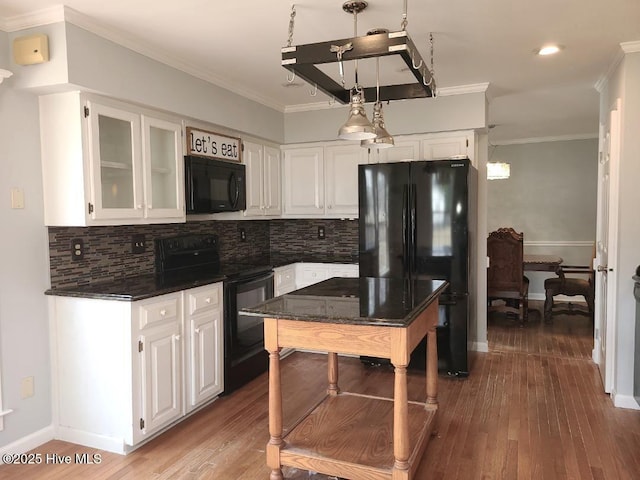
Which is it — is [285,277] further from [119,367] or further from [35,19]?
[35,19]

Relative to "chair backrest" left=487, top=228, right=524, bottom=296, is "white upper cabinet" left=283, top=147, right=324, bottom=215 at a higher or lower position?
higher

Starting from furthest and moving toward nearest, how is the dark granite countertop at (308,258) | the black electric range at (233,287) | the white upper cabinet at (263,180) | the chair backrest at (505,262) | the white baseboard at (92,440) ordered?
the chair backrest at (505,262)
the dark granite countertop at (308,258)
the white upper cabinet at (263,180)
the black electric range at (233,287)
the white baseboard at (92,440)

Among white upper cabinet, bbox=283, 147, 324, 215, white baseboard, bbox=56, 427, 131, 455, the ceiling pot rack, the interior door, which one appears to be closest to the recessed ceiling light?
the interior door

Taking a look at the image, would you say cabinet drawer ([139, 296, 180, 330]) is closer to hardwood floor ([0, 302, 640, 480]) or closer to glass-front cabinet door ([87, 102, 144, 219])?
glass-front cabinet door ([87, 102, 144, 219])

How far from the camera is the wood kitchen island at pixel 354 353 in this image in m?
2.16

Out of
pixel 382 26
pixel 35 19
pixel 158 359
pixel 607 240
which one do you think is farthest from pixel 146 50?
pixel 607 240

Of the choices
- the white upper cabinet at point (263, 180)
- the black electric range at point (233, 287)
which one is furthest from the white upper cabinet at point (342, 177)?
the black electric range at point (233, 287)

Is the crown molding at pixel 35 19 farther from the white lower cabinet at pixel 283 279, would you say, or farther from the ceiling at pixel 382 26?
the white lower cabinet at pixel 283 279

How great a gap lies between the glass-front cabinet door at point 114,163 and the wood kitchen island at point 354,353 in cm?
119

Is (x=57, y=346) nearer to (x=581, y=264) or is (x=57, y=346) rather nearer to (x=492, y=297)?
(x=492, y=297)

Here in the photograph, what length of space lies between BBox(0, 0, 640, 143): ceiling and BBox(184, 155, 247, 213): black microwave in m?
0.64

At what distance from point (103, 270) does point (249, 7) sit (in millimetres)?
1893

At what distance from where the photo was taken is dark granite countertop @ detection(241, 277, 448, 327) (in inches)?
84.0

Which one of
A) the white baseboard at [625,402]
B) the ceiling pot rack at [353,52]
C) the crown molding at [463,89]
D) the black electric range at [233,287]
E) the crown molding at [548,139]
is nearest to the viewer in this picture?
the ceiling pot rack at [353,52]
